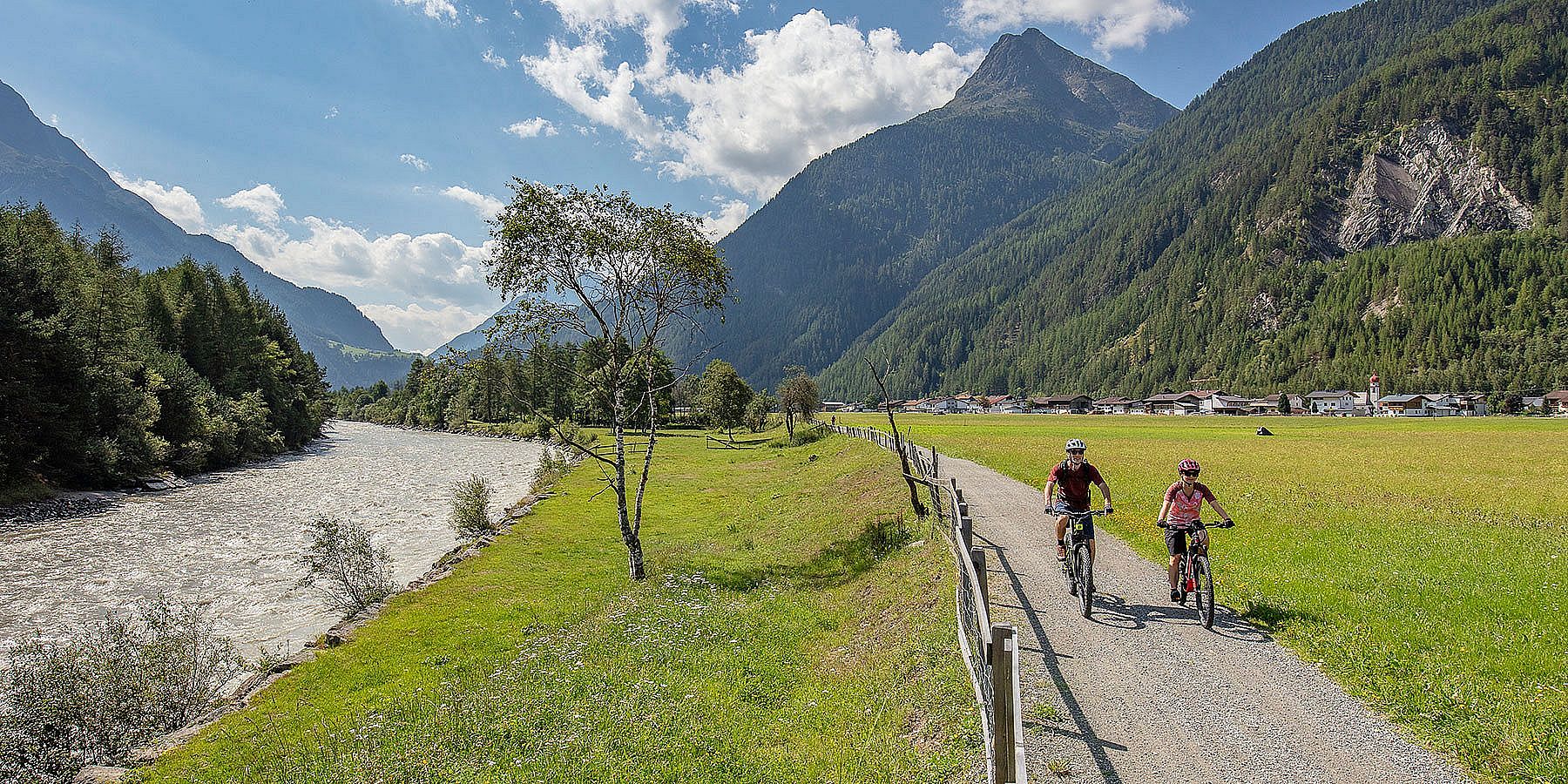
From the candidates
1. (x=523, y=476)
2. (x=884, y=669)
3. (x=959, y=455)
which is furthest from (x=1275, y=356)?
(x=884, y=669)

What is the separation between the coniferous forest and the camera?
→ 39.2 meters

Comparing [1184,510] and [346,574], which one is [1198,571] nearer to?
[1184,510]

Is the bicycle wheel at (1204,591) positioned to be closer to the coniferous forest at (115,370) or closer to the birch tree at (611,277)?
the birch tree at (611,277)

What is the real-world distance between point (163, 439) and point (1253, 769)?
65.9m

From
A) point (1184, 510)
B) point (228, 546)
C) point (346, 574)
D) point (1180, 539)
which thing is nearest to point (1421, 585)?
point (1180, 539)

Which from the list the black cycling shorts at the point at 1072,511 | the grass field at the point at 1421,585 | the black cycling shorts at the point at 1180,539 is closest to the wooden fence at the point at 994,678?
the black cycling shorts at the point at 1072,511

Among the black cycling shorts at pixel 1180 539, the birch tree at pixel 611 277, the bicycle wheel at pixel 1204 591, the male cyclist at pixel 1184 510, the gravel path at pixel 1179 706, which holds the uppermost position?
the birch tree at pixel 611 277

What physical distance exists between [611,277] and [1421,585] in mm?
21538

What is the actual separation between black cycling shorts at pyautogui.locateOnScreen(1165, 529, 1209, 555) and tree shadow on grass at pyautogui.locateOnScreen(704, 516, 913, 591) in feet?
31.6

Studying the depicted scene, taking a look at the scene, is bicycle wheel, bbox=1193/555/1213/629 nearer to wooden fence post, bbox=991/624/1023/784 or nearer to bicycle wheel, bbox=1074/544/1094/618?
bicycle wheel, bbox=1074/544/1094/618

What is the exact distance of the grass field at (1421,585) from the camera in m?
8.00

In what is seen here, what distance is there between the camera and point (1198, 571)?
1149 centimetres

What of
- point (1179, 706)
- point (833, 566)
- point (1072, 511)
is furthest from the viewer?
point (833, 566)

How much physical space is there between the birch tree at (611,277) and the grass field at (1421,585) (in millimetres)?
13132
